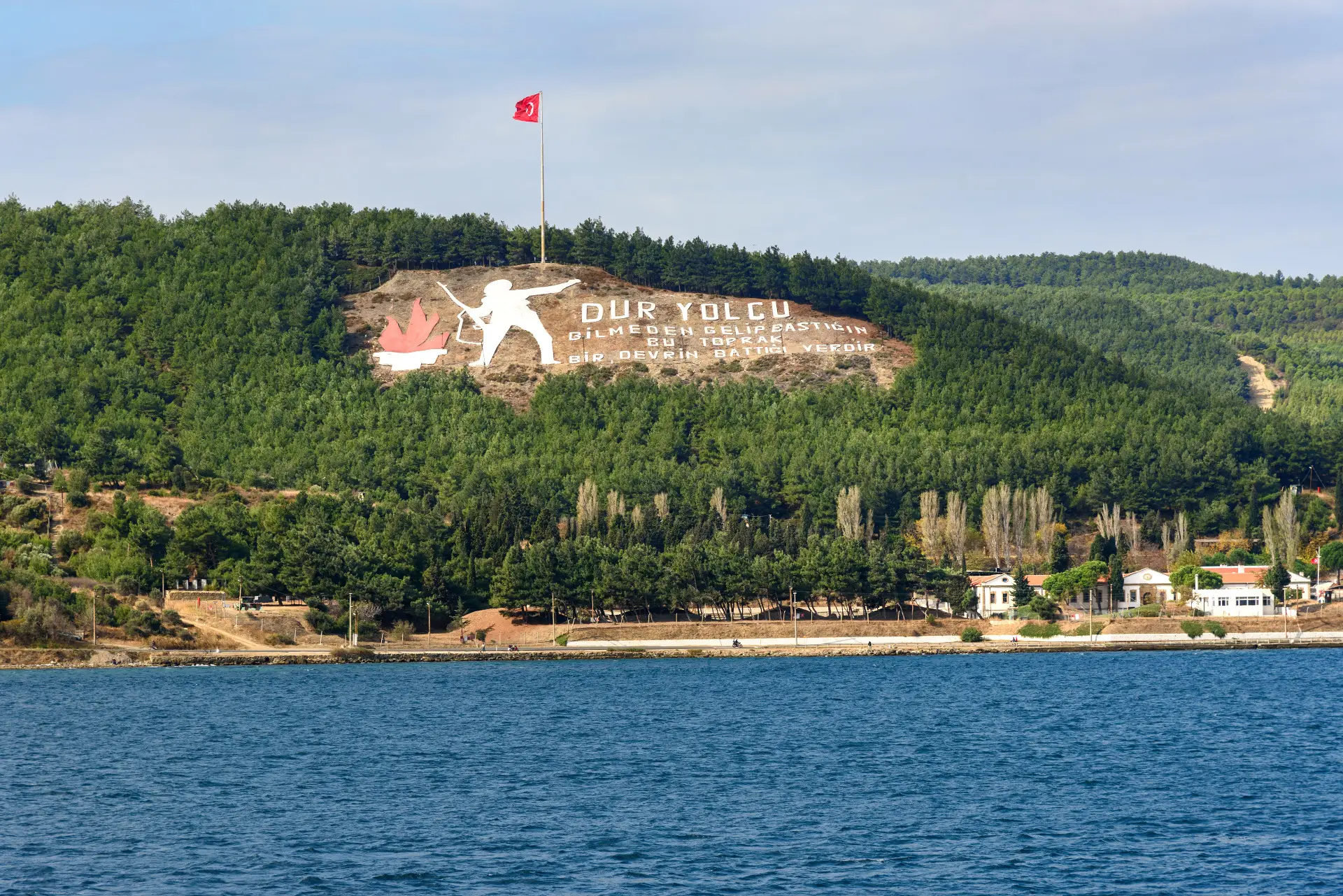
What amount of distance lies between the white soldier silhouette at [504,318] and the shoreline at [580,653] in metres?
78.2

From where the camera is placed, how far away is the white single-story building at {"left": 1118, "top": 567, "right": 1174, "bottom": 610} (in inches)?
5369

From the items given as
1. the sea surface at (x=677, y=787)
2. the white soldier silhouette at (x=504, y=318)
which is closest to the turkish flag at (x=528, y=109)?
the white soldier silhouette at (x=504, y=318)

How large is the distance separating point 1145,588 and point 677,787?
92.7 m

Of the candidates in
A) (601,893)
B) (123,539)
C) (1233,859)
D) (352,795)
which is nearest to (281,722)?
(352,795)

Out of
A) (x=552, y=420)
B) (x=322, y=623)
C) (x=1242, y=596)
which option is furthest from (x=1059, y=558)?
(x=322, y=623)

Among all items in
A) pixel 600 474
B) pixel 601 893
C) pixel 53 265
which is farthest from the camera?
pixel 53 265

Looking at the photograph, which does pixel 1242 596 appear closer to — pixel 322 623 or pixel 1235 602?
pixel 1235 602

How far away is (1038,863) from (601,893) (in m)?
10.9

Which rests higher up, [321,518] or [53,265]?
[53,265]

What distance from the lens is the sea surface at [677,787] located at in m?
40.4

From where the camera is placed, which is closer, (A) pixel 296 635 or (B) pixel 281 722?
(B) pixel 281 722

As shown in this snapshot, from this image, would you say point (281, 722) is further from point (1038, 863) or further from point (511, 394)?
point (511, 394)

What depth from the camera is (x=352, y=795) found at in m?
52.5

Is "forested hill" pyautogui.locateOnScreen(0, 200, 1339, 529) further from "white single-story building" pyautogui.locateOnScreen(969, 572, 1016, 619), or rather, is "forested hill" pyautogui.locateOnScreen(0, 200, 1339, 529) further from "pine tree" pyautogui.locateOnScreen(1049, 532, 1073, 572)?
"white single-story building" pyautogui.locateOnScreen(969, 572, 1016, 619)
